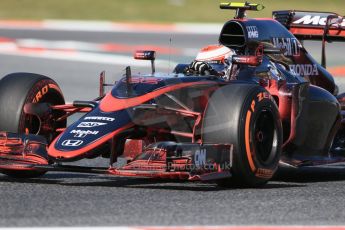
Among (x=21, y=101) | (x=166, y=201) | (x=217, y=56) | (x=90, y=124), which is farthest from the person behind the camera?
(x=217, y=56)

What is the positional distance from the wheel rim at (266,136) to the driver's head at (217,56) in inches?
35.9

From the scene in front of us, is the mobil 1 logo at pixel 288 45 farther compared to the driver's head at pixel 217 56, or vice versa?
the mobil 1 logo at pixel 288 45

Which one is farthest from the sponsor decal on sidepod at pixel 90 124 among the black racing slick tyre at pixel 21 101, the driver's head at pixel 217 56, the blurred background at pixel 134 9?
the blurred background at pixel 134 9

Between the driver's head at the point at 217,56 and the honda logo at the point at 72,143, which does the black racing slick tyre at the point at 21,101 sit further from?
the driver's head at the point at 217,56

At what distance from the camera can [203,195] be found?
25.7ft

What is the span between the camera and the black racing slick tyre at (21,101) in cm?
888

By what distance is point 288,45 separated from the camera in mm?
9898

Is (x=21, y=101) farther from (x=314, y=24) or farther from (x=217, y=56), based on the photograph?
(x=314, y=24)

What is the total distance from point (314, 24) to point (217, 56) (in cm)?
196

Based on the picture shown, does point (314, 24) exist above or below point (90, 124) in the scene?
above

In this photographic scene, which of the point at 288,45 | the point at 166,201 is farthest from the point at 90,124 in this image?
the point at 288,45

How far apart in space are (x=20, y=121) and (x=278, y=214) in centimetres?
284

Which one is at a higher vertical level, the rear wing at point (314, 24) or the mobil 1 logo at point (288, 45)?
the rear wing at point (314, 24)

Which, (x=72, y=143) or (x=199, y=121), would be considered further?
(x=199, y=121)
